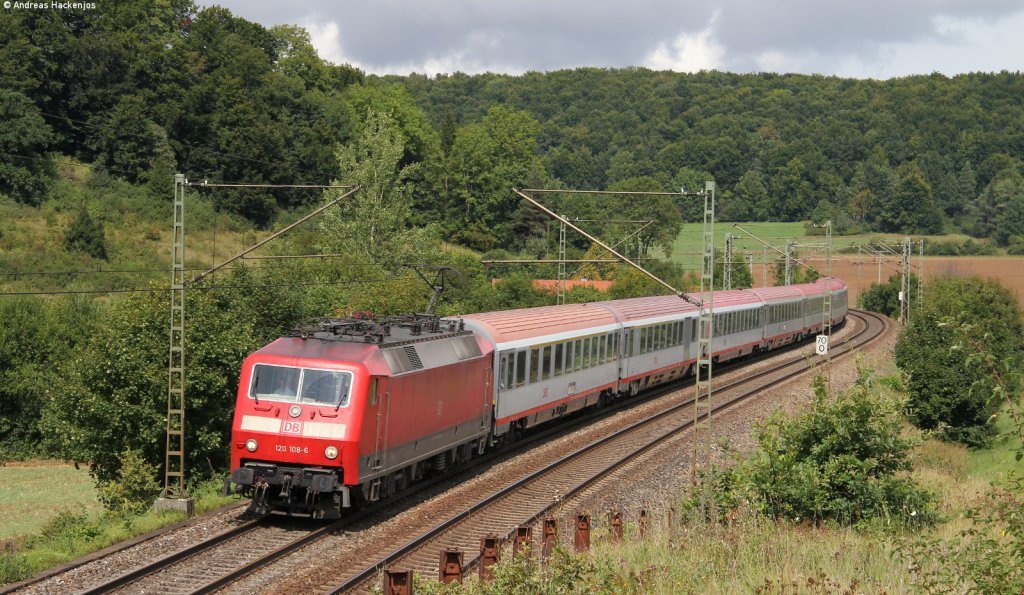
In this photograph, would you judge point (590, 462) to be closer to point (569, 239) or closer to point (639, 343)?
point (639, 343)

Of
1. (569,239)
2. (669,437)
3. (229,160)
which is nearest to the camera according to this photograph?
(669,437)

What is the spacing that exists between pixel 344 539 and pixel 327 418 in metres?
1.92

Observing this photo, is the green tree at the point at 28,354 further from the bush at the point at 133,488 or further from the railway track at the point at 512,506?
the railway track at the point at 512,506

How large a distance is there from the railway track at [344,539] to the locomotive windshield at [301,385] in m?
2.07

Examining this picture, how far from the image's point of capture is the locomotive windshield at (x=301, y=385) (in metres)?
17.5

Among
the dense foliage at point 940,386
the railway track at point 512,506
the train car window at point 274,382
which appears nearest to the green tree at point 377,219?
the dense foliage at point 940,386

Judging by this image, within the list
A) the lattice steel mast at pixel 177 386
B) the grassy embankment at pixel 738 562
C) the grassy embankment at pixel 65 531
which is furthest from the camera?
the lattice steel mast at pixel 177 386

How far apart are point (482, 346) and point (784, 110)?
178661mm

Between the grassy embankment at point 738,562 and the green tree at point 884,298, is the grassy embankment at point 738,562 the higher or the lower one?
the lower one

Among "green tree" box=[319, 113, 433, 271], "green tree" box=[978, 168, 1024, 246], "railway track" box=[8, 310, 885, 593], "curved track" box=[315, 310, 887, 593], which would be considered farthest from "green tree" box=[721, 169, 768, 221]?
"railway track" box=[8, 310, 885, 593]

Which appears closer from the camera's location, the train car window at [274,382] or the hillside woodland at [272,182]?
the train car window at [274,382]

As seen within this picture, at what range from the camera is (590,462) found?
990 inches

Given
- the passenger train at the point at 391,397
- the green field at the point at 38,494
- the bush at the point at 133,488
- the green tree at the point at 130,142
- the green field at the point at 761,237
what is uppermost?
the green tree at the point at 130,142

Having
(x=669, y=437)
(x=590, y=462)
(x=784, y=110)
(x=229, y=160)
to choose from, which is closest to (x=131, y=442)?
(x=590, y=462)
